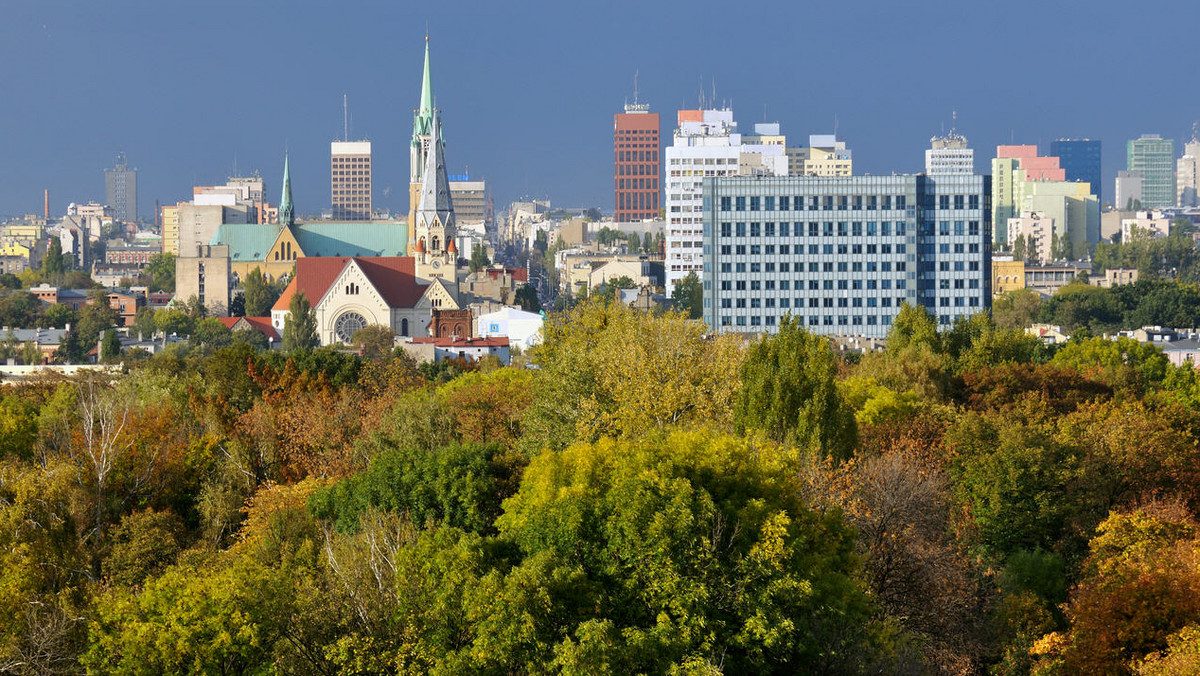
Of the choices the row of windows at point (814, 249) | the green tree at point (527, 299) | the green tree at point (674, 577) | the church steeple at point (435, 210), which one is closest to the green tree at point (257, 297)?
the church steeple at point (435, 210)

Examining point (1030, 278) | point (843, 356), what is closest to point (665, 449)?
point (843, 356)

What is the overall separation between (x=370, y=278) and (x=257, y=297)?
24888 millimetres

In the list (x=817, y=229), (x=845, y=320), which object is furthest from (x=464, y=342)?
(x=845, y=320)

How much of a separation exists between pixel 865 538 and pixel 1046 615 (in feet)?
12.8

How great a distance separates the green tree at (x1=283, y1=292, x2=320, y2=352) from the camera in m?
120

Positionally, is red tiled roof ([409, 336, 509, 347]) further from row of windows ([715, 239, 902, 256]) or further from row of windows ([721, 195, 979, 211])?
row of windows ([721, 195, 979, 211])

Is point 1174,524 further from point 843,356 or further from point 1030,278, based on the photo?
point 1030,278

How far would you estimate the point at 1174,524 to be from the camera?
34.7m

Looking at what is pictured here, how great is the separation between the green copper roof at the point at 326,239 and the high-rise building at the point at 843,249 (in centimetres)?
7275

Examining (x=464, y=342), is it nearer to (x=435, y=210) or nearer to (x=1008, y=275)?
(x=435, y=210)

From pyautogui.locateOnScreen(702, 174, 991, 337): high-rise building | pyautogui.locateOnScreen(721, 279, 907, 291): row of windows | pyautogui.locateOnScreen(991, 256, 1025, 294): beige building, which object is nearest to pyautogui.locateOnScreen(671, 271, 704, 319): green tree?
pyautogui.locateOnScreen(721, 279, 907, 291): row of windows

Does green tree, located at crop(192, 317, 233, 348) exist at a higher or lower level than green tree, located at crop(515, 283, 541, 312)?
lower

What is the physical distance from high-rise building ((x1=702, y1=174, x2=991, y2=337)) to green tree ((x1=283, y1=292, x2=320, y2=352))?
28.5m

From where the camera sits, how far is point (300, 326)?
121m
